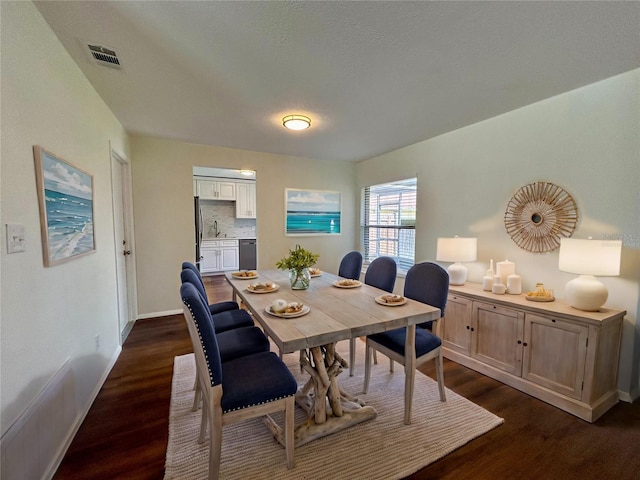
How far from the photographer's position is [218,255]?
7094mm

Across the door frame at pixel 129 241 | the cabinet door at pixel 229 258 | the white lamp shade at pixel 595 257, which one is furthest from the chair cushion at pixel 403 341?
the cabinet door at pixel 229 258

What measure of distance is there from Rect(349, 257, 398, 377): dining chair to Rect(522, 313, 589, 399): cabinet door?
3.57 ft

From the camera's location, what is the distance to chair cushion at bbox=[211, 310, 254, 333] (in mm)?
2221

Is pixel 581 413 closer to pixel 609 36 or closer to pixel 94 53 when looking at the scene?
pixel 609 36

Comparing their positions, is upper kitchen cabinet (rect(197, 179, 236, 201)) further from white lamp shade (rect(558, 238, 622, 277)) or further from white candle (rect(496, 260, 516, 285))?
white lamp shade (rect(558, 238, 622, 277))

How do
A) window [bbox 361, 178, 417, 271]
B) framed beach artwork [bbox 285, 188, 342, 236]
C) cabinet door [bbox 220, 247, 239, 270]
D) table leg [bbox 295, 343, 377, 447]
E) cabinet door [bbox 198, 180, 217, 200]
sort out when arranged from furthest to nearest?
cabinet door [bbox 220, 247, 239, 270] → cabinet door [bbox 198, 180, 217, 200] → framed beach artwork [bbox 285, 188, 342, 236] → window [bbox 361, 178, 417, 271] → table leg [bbox 295, 343, 377, 447]

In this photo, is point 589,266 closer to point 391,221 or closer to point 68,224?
point 391,221

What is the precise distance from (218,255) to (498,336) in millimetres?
6240

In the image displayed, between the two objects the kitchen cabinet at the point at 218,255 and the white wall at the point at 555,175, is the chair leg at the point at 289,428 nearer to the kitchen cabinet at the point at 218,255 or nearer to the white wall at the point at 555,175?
the white wall at the point at 555,175

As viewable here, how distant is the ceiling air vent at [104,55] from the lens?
5.95 ft

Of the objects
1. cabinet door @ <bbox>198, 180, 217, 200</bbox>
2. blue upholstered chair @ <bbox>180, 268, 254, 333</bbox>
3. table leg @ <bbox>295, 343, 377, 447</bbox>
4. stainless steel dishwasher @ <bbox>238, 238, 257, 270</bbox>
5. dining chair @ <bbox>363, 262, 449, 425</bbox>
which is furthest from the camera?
stainless steel dishwasher @ <bbox>238, 238, 257, 270</bbox>

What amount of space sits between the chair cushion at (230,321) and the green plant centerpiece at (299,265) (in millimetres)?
Result: 473

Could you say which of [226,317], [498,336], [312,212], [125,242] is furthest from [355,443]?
[312,212]

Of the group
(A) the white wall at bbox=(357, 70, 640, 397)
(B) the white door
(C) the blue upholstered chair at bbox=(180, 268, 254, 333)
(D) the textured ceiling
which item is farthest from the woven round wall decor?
(B) the white door
